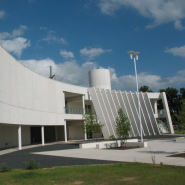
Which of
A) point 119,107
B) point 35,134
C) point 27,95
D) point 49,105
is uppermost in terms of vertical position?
point 27,95

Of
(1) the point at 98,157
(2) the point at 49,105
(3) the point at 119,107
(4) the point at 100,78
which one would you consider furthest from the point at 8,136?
(4) the point at 100,78

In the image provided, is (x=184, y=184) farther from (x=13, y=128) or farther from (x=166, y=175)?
(x=13, y=128)

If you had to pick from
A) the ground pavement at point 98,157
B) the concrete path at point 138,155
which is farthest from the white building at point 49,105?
the concrete path at point 138,155

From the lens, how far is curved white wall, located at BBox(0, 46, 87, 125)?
65.1 ft

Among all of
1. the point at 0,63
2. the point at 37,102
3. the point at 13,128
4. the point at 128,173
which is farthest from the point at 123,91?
the point at 128,173

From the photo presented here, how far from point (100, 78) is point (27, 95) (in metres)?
19.1

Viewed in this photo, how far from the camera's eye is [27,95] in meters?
24.9

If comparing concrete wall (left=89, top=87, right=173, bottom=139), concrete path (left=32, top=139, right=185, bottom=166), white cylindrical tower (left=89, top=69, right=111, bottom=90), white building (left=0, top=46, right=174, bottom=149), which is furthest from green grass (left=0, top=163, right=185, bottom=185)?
white cylindrical tower (left=89, top=69, right=111, bottom=90)

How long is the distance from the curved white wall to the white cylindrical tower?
6538 mm

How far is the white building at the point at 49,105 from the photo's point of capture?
69.1 feet

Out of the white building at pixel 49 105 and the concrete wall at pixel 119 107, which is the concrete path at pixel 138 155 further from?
the concrete wall at pixel 119 107

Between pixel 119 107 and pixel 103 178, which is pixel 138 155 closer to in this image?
pixel 103 178

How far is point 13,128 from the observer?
27.2 m

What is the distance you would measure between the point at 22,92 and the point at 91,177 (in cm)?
1795
